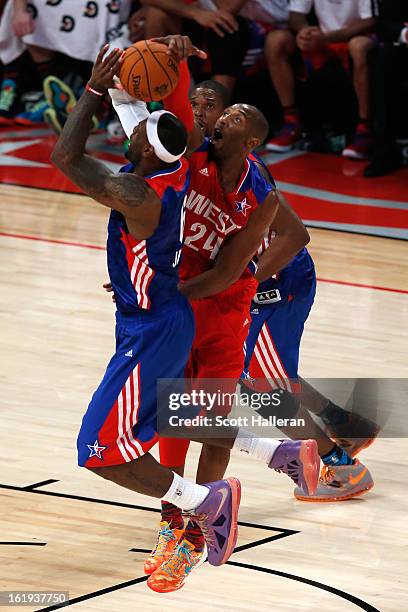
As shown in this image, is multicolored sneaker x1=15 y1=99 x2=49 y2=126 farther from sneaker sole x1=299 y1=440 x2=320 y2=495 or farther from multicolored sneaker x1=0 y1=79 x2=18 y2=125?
sneaker sole x1=299 y1=440 x2=320 y2=495

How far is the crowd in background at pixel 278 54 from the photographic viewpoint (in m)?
11.2

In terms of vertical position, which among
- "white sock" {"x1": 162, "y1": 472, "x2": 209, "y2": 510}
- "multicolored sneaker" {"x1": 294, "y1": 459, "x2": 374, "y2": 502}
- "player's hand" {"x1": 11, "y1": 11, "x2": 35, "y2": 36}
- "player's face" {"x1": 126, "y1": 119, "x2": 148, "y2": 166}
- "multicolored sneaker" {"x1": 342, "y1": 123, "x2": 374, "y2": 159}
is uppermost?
"player's face" {"x1": 126, "y1": 119, "x2": 148, "y2": 166}

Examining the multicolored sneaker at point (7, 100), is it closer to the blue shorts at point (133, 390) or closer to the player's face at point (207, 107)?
the player's face at point (207, 107)

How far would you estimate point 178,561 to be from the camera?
447cm

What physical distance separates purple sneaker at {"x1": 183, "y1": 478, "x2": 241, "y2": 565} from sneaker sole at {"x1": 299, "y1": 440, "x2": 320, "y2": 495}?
0.49m

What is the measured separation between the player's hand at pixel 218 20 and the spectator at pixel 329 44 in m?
0.40

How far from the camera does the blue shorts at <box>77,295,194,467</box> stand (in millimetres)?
4316

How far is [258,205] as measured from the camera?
467 centimetres

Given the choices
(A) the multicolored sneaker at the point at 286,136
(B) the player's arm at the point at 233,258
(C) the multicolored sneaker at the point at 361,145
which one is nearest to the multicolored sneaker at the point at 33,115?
(A) the multicolored sneaker at the point at 286,136

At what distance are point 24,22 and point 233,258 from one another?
29.0ft

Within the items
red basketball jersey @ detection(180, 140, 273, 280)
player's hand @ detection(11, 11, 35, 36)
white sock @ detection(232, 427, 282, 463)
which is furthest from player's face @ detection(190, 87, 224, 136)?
player's hand @ detection(11, 11, 35, 36)

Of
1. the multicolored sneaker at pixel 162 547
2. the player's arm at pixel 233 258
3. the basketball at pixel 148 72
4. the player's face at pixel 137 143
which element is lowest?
the multicolored sneaker at pixel 162 547

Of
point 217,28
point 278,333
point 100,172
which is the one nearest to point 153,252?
point 100,172

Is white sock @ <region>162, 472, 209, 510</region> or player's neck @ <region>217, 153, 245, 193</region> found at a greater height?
player's neck @ <region>217, 153, 245, 193</region>
